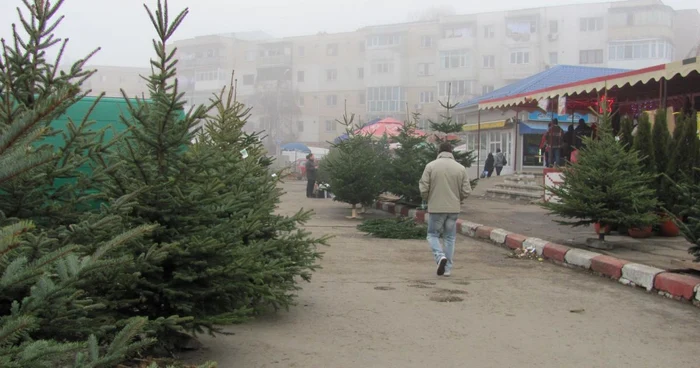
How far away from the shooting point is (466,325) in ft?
18.3

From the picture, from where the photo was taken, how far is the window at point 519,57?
6219cm

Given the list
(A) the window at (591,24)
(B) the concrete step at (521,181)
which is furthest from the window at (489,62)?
(B) the concrete step at (521,181)

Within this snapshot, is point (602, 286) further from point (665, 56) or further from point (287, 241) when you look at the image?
point (665, 56)

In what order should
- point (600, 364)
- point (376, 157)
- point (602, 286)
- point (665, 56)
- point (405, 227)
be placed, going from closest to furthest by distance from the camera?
point (600, 364) < point (602, 286) < point (405, 227) < point (376, 157) < point (665, 56)

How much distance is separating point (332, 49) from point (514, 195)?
2364 inches

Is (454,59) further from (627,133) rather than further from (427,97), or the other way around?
(627,133)

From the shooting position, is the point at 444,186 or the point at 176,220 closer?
the point at 176,220

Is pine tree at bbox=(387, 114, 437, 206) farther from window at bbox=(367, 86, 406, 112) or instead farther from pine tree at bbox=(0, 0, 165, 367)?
window at bbox=(367, 86, 406, 112)

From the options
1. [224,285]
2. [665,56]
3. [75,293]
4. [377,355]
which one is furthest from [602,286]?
[665,56]

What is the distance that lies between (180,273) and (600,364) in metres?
3.02

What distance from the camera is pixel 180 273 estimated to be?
392cm

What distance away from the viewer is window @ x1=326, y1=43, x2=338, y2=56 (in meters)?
77.3

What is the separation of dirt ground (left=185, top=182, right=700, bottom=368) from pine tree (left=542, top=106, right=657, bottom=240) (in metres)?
1.17

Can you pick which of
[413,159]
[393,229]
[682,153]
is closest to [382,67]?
[413,159]
